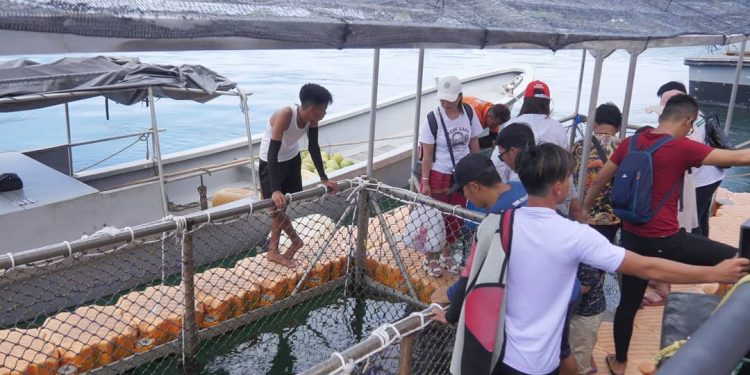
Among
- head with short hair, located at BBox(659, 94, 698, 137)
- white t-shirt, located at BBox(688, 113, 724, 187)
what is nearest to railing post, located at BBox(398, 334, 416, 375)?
head with short hair, located at BBox(659, 94, 698, 137)

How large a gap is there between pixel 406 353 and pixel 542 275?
2.22 ft

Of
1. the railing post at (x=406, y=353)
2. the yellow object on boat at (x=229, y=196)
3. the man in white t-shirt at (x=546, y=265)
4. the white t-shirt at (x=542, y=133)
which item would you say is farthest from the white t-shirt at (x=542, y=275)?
the yellow object on boat at (x=229, y=196)

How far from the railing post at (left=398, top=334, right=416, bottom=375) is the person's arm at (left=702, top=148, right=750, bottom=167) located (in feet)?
5.23

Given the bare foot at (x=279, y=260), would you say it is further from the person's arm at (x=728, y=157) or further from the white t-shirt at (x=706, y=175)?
the white t-shirt at (x=706, y=175)

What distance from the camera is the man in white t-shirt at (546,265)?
1.86 meters

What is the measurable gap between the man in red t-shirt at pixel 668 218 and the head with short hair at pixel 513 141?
1.78 feet

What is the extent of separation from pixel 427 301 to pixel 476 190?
199 centimetres

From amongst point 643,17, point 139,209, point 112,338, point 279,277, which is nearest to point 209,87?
point 139,209

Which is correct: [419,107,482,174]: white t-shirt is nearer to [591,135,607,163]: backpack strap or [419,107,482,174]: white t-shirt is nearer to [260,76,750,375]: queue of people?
[260,76,750,375]: queue of people

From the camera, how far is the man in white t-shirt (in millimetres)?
1858

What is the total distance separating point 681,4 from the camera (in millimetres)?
5348

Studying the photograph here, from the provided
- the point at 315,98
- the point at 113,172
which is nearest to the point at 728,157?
the point at 315,98

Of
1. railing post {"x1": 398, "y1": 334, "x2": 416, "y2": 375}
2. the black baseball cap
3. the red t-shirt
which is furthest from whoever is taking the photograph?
the red t-shirt

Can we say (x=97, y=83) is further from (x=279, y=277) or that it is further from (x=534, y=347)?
(x=534, y=347)
